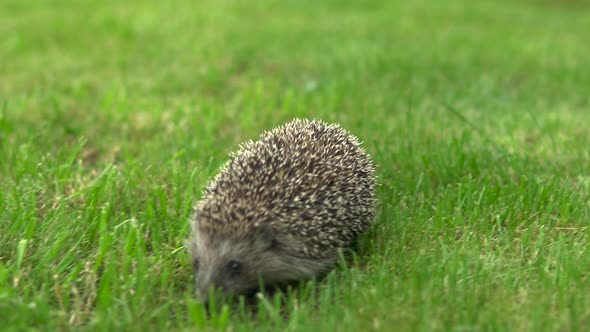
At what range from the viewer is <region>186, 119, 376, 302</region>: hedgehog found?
13.6ft

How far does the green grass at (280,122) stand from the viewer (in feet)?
12.6

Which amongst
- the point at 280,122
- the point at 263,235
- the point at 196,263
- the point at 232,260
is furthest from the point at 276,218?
the point at 280,122

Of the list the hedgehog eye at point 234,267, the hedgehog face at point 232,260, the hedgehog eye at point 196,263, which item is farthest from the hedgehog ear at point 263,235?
the hedgehog eye at point 196,263

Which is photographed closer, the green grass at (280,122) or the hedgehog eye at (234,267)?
the green grass at (280,122)

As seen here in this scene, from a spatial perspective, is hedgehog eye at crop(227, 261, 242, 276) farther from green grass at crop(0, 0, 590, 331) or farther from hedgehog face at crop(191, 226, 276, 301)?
green grass at crop(0, 0, 590, 331)

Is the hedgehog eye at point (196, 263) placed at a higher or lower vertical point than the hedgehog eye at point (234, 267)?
higher

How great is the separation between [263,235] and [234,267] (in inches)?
11.1

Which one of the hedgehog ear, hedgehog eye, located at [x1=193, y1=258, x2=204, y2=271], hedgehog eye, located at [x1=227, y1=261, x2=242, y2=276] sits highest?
the hedgehog ear

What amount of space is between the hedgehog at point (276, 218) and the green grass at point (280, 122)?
0.20m

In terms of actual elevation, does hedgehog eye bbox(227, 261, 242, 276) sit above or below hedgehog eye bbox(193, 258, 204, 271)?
below

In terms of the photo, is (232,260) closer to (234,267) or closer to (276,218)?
(234,267)

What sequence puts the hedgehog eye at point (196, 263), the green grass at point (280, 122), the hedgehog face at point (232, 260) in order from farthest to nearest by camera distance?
the hedgehog eye at point (196, 263)
the hedgehog face at point (232, 260)
the green grass at point (280, 122)

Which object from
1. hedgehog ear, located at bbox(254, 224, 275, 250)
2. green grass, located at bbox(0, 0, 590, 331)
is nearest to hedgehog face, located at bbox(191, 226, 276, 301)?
hedgehog ear, located at bbox(254, 224, 275, 250)

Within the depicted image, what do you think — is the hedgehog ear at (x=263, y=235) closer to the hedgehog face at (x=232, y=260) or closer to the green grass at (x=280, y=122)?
the hedgehog face at (x=232, y=260)
